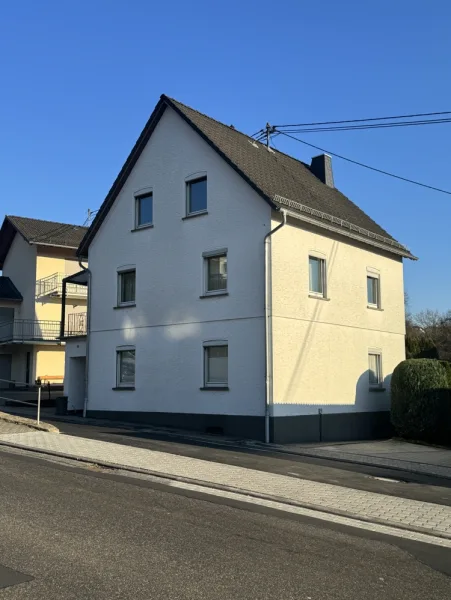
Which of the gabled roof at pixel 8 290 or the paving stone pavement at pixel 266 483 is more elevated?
the gabled roof at pixel 8 290

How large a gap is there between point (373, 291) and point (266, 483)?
13.5 m

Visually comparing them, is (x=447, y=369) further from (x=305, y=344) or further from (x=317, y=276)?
Result: (x=317, y=276)

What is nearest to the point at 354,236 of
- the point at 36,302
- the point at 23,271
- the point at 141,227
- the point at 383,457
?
the point at 141,227

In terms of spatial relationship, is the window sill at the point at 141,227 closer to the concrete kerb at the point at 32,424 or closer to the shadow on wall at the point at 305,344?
the shadow on wall at the point at 305,344

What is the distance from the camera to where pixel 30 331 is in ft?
113

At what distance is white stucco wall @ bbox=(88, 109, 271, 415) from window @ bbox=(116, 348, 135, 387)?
216 mm

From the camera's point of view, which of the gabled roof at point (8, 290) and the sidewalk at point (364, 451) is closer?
the sidewalk at point (364, 451)

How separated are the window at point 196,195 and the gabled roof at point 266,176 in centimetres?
132

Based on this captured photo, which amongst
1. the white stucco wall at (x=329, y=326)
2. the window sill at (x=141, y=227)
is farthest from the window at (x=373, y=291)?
the window sill at (x=141, y=227)

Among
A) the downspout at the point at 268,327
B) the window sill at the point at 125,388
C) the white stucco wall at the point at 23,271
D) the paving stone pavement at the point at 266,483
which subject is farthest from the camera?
the white stucco wall at the point at 23,271

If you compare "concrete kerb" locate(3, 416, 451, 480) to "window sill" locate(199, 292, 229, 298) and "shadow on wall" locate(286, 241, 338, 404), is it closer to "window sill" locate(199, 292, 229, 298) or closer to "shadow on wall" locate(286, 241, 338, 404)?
"shadow on wall" locate(286, 241, 338, 404)

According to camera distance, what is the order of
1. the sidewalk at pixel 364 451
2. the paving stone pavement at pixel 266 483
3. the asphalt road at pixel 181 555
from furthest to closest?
the sidewalk at pixel 364 451, the paving stone pavement at pixel 266 483, the asphalt road at pixel 181 555

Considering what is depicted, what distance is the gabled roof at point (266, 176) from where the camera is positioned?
18328mm

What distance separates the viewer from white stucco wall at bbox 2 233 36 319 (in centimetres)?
3500
